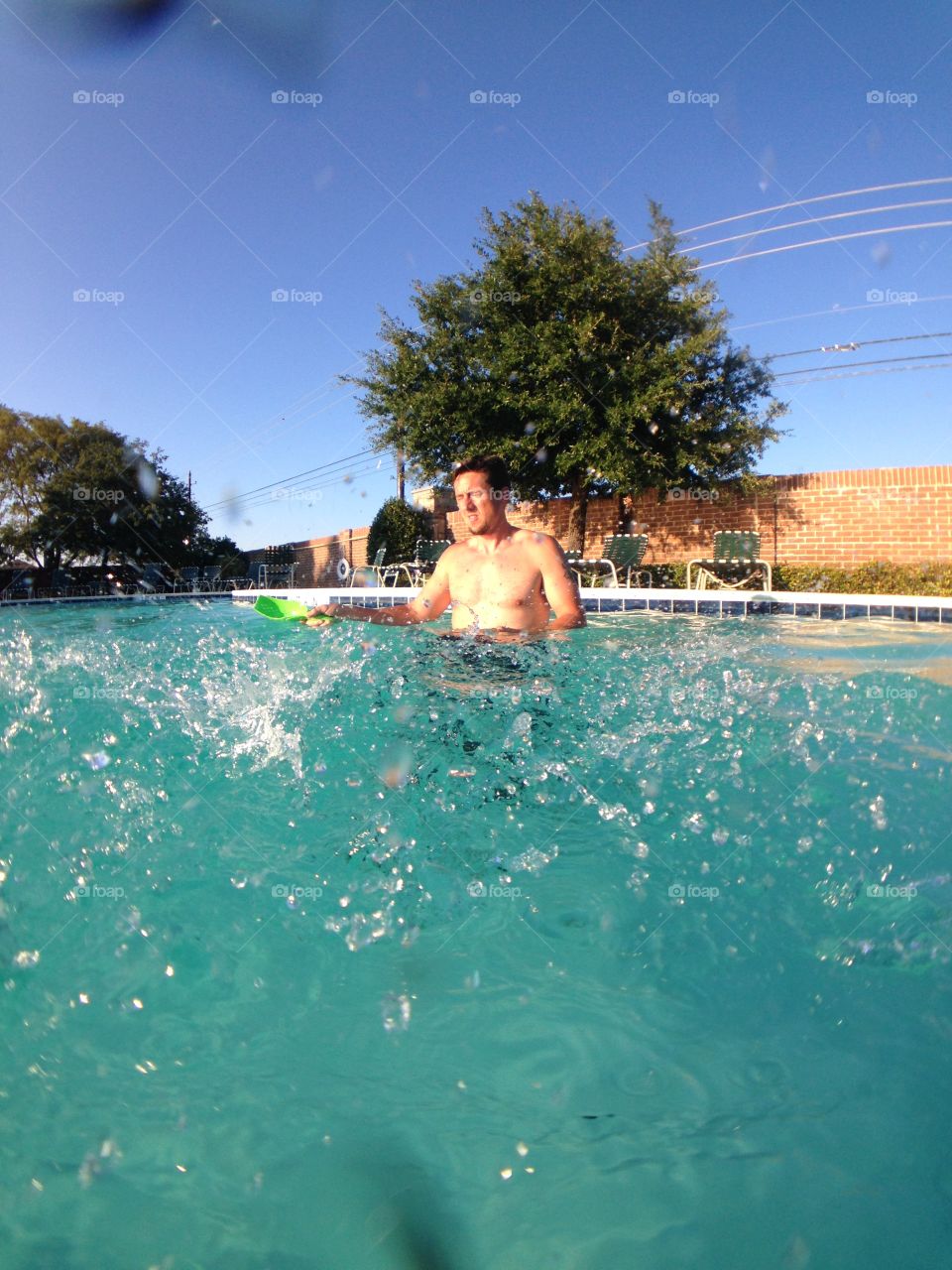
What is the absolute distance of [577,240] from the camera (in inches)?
601

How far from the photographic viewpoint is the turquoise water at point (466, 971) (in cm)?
155

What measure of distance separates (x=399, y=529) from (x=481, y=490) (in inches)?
709

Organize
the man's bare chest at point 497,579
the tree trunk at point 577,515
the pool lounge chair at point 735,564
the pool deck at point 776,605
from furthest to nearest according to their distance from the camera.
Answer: the tree trunk at point 577,515, the pool lounge chair at point 735,564, the pool deck at point 776,605, the man's bare chest at point 497,579

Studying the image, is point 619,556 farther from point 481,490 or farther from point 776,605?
point 481,490

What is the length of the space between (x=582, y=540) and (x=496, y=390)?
4388mm

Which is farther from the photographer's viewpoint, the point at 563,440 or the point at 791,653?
the point at 563,440

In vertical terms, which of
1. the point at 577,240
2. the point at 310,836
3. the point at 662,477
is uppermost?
the point at 577,240

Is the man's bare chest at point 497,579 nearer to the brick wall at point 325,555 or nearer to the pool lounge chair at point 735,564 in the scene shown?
the pool lounge chair at point 735,564

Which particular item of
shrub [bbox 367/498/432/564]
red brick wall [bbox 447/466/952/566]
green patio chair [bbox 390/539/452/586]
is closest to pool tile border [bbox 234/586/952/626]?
red brick wall [bbox 447/466/952/566]

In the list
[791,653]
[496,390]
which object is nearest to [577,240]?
[496,390]

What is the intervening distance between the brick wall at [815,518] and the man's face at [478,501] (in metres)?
12.8

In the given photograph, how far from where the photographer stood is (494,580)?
4215mm

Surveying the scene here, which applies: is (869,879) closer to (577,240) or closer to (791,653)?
(791,653)

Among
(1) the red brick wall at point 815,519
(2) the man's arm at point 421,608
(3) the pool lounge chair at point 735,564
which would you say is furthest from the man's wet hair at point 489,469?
(1) the red brick wall at point 815,519
